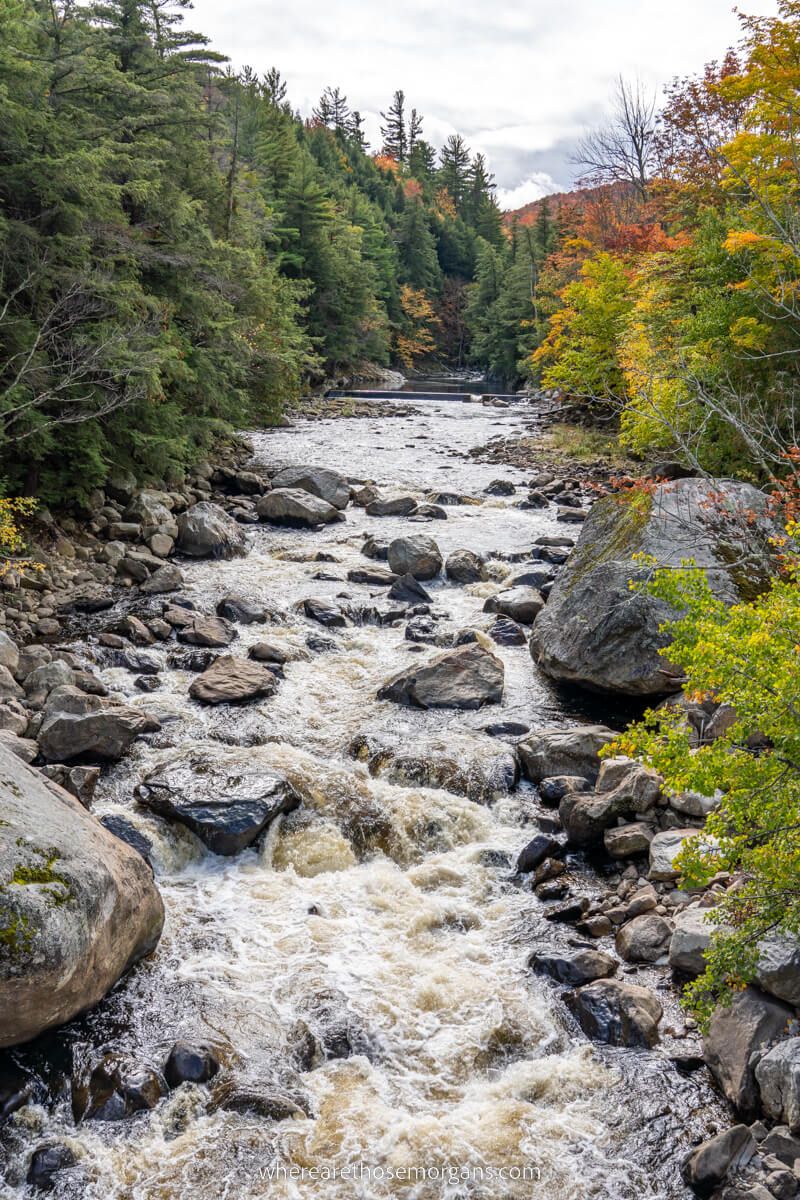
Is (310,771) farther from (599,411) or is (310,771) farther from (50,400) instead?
(599,411)

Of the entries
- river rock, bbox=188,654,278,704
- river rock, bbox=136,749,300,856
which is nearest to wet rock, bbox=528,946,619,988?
river rock, bbox=136,749,300,856

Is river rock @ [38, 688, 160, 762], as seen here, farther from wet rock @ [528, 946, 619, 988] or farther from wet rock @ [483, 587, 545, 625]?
wet rock @ [483, 587, 545, 625]

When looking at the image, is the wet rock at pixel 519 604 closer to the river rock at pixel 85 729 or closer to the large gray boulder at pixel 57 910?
the river rock at pixel 85 729

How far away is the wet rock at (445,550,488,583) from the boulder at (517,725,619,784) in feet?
19.6

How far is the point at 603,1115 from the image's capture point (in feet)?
15.9

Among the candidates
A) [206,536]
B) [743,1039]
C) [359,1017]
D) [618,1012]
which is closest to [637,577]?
[618,1012]

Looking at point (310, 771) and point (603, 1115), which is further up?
point (310, 771)

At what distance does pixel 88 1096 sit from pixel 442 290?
262 ft

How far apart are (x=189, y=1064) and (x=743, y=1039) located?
3.48m

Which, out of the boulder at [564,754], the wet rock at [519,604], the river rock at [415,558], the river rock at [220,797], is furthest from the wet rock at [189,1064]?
the river rock at [415,558]

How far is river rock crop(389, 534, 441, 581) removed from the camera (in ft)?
47.8

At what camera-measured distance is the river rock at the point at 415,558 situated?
1456 centimetres

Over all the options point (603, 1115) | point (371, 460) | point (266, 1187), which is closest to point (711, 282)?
point (371, 460)

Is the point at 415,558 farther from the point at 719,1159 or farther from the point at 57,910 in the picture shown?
the point at 719,1159
